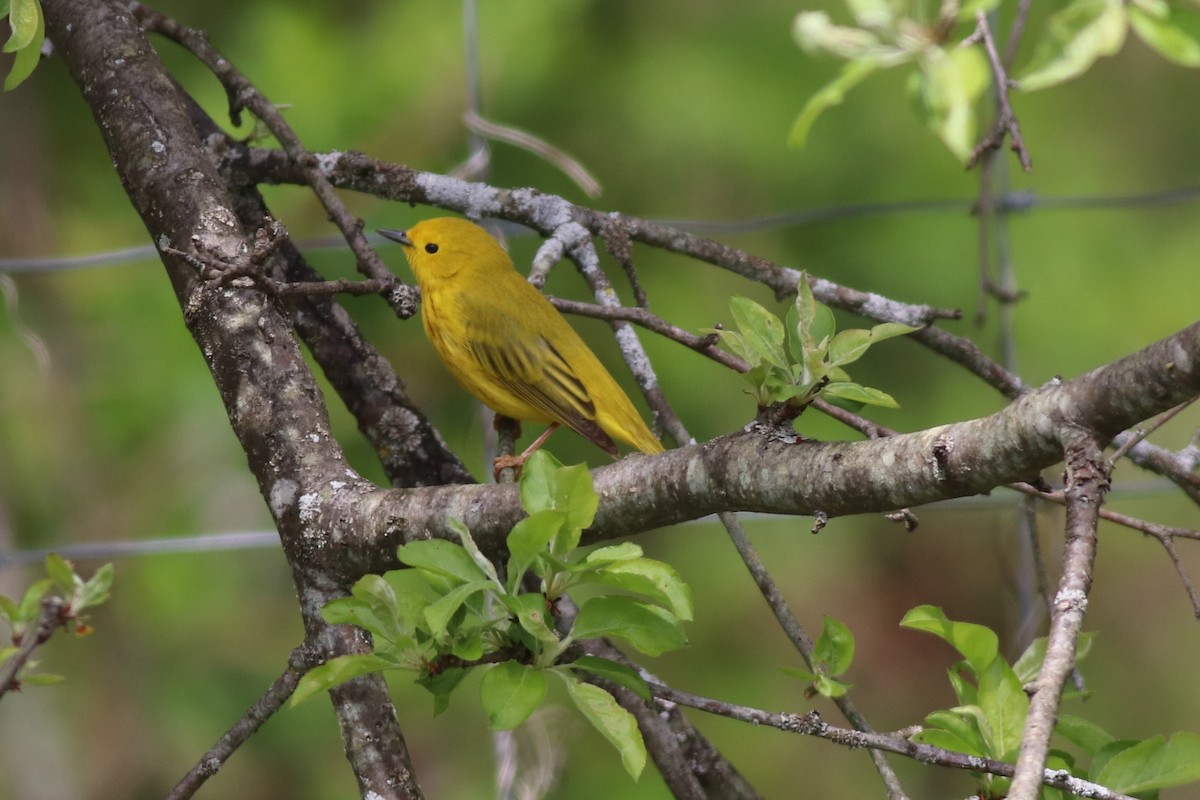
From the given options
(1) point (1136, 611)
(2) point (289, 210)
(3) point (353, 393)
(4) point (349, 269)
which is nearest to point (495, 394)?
(3) point (353, 393)

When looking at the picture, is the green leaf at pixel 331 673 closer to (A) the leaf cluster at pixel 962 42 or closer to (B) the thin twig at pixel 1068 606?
(B) the thin twig at pixel 1068 606

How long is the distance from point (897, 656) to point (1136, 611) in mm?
885

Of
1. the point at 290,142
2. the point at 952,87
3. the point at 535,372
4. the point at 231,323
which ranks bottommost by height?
the point at 952,87

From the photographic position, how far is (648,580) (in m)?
1.03

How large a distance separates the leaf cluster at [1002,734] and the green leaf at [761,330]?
27 centimetres

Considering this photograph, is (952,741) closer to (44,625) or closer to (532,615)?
(532,615)

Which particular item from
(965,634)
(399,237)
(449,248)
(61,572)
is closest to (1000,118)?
(965,634)

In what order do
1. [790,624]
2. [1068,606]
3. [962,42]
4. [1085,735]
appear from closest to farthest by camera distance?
[1068,606]
[1085,735]
[962,42]
[790,624]

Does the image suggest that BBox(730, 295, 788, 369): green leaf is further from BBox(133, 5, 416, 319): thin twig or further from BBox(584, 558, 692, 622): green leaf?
BBox(133, 5, 416, 319): thin twig

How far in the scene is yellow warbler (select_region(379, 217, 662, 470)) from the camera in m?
2.71

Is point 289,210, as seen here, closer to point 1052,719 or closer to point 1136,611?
point 1136,611

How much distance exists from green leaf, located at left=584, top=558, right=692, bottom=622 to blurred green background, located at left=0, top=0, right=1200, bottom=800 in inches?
102

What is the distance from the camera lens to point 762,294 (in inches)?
158

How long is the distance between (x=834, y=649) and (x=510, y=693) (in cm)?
42
